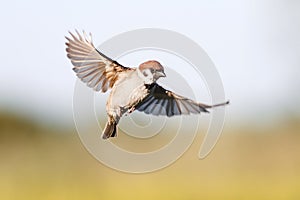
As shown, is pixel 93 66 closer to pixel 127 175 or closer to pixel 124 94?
pixel 124 94

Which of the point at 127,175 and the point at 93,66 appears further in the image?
the point at 127,175

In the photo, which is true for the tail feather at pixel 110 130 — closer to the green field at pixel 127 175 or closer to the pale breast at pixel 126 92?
the pale breast at pixel 126 92

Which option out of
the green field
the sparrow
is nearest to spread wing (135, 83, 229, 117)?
the sparrow

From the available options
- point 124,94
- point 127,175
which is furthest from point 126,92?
point 127,175

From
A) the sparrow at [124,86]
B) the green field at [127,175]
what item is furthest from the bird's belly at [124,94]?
the green field at [127,175]

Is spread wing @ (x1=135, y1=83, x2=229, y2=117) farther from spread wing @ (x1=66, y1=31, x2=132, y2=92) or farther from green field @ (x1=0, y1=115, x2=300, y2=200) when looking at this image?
green field @ (x1=0, y1=115, x2=300, y2=200)

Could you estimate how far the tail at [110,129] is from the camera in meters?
0.50

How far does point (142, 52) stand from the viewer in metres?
0.54

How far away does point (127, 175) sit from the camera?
4.22 ft

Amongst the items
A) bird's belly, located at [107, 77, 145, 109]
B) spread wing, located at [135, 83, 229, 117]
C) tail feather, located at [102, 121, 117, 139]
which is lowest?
tail feather, located at [102, 121, 117, 139]

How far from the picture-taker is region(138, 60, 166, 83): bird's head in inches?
19.7

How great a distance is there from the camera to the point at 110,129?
0.51 metres
